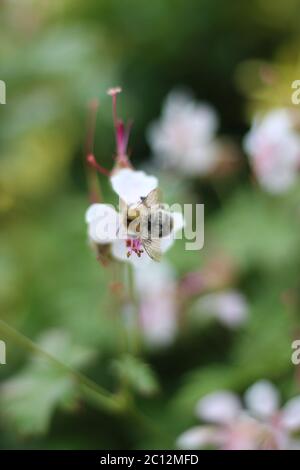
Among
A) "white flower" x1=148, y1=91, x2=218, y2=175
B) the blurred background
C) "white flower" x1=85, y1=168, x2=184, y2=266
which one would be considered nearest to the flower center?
"white flower" x1=85, y1=168, x2=184, y2=266

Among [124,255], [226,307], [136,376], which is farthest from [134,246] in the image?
[226,307]

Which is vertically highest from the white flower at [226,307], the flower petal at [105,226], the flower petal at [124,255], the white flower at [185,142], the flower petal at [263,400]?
the white flower at [185,142]

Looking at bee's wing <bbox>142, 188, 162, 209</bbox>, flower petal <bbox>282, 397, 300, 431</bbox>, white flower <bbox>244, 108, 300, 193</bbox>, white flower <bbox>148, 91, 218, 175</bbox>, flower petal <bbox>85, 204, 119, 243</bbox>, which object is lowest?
flower petal <bbox>282, 397, 300, 431</bbox>

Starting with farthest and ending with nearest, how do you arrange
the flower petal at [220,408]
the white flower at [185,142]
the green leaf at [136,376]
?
the white flower at [185,142] < the flower petal at [220,408] < the green leaf at [136,376]

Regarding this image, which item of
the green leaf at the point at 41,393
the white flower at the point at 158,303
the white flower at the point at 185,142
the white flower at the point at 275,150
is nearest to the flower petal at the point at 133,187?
the green leaf at the point at 41,393

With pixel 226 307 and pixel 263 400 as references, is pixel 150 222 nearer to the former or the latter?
pixel 263 400

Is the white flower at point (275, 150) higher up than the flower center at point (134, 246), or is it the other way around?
the white flower at point (275, 150)

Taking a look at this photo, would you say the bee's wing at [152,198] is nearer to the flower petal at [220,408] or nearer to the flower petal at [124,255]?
the flower petal at [124,255]

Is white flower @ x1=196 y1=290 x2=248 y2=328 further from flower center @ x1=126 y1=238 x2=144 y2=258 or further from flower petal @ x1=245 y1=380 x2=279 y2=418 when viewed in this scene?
flower center @ x1=126 y1=238 x2=144 y2=258
